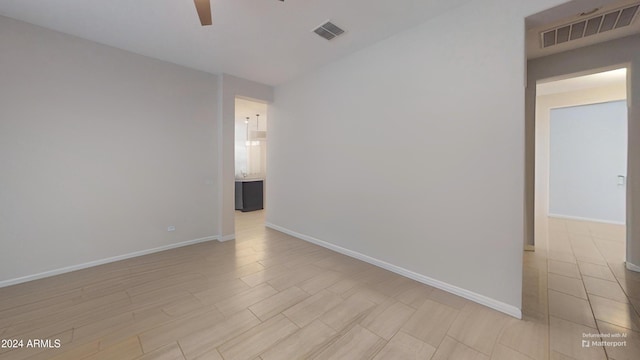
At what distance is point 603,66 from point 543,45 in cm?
84

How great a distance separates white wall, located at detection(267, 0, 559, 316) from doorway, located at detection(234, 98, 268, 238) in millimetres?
2257

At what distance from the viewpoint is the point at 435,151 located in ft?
8.52

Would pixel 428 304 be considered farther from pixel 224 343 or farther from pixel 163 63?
pixel 163 63

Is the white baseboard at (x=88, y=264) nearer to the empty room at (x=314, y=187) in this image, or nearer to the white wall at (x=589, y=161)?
the empty room at (x=314, y=187)

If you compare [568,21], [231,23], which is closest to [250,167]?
[231,23]

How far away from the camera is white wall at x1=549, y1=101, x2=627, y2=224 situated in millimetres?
5180

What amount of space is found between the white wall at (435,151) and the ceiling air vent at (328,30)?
1.88 ft

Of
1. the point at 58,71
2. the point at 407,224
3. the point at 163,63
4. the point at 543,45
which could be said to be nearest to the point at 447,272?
the point at 407,224

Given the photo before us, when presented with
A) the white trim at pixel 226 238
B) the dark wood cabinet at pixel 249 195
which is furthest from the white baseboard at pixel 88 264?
the dark wood cabinet at pixel 249 195

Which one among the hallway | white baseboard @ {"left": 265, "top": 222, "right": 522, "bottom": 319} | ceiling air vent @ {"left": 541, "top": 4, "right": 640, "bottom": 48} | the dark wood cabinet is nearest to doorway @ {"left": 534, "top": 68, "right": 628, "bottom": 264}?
the hallway

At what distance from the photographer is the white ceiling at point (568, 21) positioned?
1890 mm

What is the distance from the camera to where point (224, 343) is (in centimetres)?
177

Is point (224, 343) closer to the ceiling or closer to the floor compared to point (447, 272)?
closer to the floor

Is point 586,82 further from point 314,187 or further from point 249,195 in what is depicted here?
point 249,195
